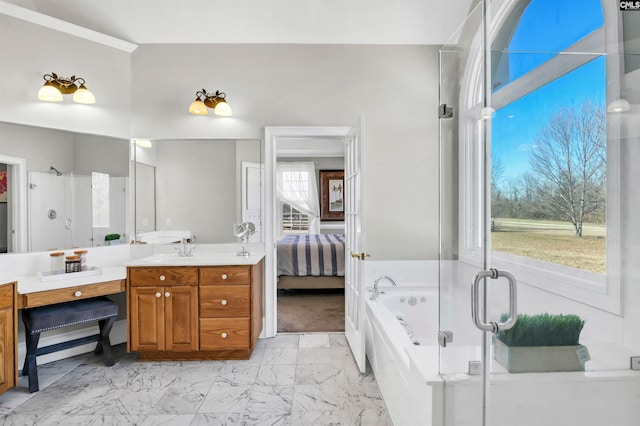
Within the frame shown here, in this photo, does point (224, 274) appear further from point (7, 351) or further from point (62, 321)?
point (7, 351)

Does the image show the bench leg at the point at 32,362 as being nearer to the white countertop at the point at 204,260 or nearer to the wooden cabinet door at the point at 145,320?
the wooden cabinet door at the point at 145,320

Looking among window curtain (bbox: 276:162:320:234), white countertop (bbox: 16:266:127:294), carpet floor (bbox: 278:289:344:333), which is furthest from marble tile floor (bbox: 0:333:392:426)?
window curtain (bbox: 276:162:320:234)

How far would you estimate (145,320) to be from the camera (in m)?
2.55

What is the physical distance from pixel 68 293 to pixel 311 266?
2609 mm

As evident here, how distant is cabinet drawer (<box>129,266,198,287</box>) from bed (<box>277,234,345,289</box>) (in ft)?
6.15

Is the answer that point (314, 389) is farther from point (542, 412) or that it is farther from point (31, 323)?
point (31, 323)

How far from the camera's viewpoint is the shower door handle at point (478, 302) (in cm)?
116

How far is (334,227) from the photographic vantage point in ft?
22.9

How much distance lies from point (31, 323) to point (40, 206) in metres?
0.93

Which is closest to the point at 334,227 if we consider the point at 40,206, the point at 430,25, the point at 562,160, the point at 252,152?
the point at 252,152

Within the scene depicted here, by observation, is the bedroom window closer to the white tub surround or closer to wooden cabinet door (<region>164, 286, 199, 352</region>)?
the white tub surround

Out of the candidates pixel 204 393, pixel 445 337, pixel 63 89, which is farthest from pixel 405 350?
pixel 63 89

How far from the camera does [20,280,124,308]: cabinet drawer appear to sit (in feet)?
7.14

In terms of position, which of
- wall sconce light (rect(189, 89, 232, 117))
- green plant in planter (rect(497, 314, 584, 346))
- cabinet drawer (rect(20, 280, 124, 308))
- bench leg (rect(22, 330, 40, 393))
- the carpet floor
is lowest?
the carpet floor
